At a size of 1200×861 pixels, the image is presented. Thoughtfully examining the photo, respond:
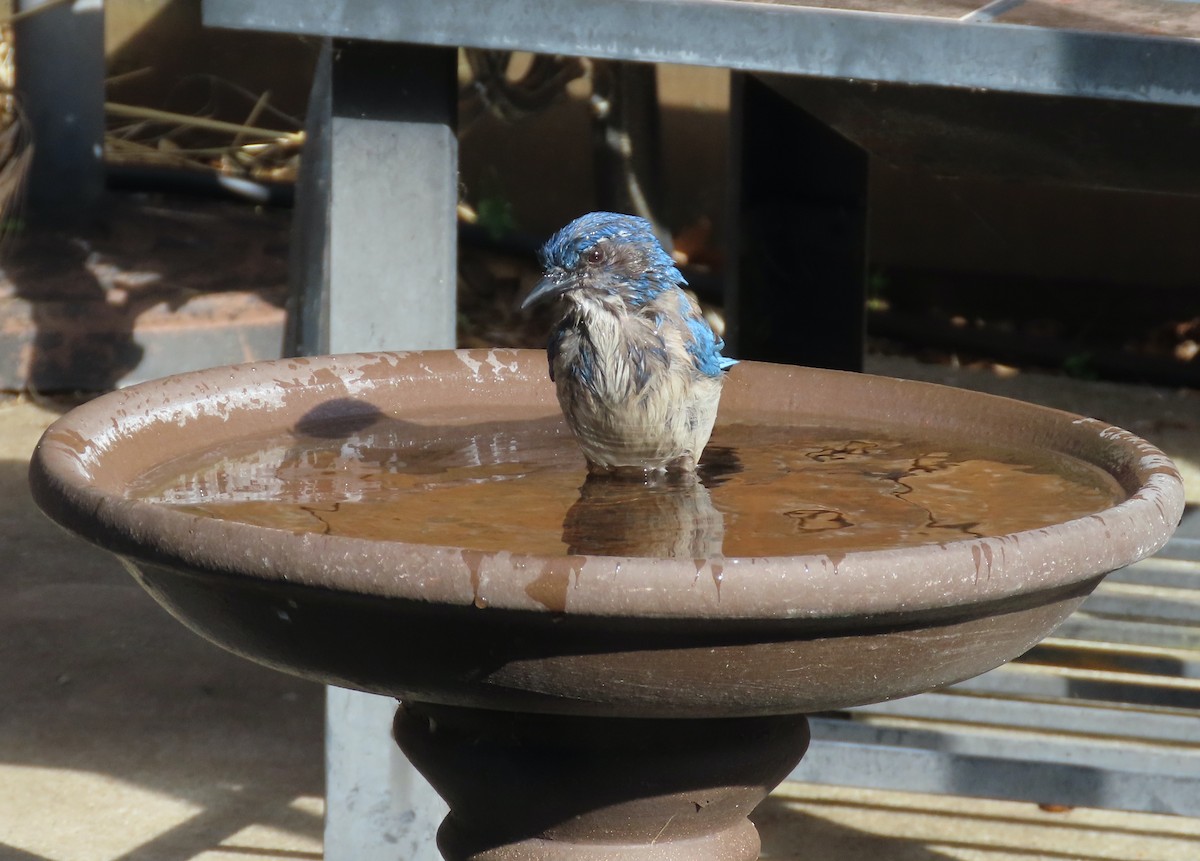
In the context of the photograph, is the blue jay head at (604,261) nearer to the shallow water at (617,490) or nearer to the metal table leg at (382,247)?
the shallow water at (617,490)

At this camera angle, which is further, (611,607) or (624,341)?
(624,341)

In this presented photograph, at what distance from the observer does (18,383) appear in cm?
639

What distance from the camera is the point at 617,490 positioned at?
2230 mm

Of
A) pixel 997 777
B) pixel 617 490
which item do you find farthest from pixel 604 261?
pixel 997 777

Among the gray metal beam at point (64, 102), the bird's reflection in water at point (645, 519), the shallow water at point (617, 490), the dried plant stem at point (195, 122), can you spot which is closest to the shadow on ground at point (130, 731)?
the shallow water at point (617, 490)

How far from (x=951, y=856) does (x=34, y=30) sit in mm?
5350

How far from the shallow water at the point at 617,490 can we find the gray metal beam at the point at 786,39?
0.59m

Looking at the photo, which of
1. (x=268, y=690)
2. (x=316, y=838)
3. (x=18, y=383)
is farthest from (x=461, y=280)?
(x=316, y=838)

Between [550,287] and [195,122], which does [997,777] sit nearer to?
[550,287]

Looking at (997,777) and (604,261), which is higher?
(604,261)

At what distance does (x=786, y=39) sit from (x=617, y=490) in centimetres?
80

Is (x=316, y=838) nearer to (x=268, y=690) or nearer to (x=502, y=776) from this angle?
(x=268, y=690)

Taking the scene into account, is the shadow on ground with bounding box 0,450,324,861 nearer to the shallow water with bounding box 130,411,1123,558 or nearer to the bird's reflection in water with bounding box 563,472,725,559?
the shallow water with bounding box 130,411,1123,558

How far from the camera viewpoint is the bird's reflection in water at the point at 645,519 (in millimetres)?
1882
